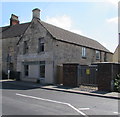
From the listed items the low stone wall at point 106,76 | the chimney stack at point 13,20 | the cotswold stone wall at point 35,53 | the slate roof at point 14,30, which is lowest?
the low stone wall at point 106,76

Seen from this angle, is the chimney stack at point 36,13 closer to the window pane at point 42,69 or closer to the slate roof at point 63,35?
the slate roof at point 63,35

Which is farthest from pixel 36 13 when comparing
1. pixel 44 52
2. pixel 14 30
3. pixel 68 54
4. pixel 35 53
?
pixel 14 30

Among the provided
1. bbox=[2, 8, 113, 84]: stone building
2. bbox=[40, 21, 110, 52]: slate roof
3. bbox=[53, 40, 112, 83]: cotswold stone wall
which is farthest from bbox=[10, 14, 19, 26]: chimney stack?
bbox=[53, 40, 112, 83]: cotswold stone wall

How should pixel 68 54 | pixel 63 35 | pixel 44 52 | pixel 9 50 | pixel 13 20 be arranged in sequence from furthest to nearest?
pixel 13 20, pixel 9 50, pixel 63 35, pixel 68 54, pixel 44 52

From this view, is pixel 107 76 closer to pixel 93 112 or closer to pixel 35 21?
pixel 93 112

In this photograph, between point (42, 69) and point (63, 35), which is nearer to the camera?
point (42, 69)

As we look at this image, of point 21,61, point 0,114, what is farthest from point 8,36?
point 0,114

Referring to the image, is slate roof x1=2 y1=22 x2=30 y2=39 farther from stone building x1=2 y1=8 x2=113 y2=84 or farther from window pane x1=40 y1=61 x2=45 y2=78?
window pane x1=40 y1=61 x2=45 y2=78

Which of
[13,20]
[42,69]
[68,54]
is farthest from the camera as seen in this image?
[13,20]

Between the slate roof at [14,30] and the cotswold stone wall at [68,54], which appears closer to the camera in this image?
the cotswold stone wall at [68,54]

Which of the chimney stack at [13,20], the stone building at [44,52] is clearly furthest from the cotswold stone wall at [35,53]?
the chimney stack at [13,20]

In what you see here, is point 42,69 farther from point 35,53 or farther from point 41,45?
point 41,45

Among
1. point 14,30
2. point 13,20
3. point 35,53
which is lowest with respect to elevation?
point 35,53

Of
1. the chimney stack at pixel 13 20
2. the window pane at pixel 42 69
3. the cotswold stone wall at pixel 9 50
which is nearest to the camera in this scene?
the window pane at pixel 42 69
